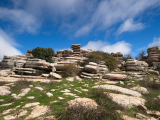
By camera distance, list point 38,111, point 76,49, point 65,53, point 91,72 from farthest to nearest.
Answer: point 65,53 → point 76,49 → point 91,72 → point 38,111

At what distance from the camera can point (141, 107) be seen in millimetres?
4227

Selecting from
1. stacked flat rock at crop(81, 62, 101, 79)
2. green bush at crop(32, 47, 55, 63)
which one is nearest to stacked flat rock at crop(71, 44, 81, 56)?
green bush at crop(32, 47, 55, 63)

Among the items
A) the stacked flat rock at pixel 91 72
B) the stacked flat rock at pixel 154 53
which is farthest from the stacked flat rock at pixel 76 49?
the stacked flat rock at pixel 154 53

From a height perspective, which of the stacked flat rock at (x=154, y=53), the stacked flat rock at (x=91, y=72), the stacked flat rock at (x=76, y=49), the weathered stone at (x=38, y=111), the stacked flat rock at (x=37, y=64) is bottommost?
the weathered stone at (x=38, y=111)

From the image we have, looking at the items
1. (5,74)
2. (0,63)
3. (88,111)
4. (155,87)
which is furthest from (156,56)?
(0,63)

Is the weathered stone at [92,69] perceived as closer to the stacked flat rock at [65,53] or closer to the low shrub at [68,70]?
the low shrub at [68,70]

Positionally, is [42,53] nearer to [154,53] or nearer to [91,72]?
[91,72]

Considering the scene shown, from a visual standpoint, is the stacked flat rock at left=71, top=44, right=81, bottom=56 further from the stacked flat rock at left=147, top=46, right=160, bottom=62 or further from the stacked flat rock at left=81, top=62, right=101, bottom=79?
the stacked flat rock at left=147, top=46, right=160, bottom=62

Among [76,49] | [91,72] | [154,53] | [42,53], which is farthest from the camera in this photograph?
[76,49]

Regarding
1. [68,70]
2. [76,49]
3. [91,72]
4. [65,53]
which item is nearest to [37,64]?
[68,70]

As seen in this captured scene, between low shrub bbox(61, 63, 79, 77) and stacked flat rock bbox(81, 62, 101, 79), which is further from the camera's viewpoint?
low shrub bbox(61, 63, 79, 77)

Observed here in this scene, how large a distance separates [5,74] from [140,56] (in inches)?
1425

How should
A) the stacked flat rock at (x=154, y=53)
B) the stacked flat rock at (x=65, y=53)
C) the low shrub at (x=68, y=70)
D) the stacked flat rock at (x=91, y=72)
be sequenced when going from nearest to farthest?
the stacked flat rock at (x=91, y=72)
the low shrub at (x=68, y=70)
the stacked flat rock at (x=154, y=53)
the stacked flat rock at (x=65, y=53)

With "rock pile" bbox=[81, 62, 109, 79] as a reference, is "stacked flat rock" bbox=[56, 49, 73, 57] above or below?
above
